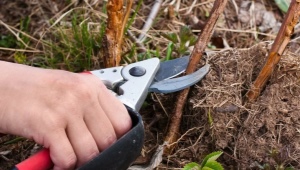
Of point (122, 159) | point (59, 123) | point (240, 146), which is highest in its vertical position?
point (59, 123)

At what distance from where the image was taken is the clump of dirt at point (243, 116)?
4.86 feet

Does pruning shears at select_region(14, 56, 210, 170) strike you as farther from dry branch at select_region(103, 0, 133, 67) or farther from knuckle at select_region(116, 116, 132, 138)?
dry branch at select_region(103, 0, 133, 67)

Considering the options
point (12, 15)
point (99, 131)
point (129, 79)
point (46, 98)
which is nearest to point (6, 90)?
point (46, 98)

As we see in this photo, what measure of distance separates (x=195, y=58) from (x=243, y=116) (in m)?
0.21

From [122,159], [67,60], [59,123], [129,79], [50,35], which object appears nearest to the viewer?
[59,123]

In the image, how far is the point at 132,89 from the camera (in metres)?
1.42

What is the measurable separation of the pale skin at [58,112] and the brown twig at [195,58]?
0.36 meters

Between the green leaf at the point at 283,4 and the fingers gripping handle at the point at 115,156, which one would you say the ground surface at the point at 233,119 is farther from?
the green leaf at the point at 283,4

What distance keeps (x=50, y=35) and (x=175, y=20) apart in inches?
19.1

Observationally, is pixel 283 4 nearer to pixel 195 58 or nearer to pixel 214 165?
pixel 195 58

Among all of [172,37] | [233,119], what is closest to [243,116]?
[233,119]

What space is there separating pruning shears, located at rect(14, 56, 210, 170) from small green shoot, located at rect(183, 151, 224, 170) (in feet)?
0.58

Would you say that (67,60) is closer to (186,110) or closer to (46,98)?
(186,110)

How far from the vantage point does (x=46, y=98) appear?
3.91 feet
